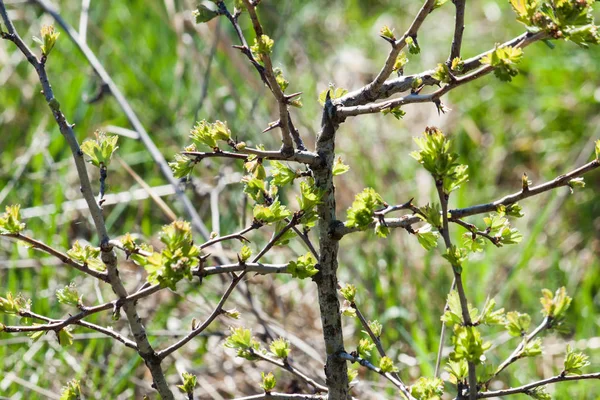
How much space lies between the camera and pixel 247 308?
2254 mm

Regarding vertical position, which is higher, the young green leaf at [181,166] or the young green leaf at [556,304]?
the young green leaf at [181,166]

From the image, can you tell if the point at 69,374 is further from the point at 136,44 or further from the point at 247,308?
the point at 136,44

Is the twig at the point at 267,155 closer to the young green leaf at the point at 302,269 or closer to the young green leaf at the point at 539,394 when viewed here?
the young green leaf at the point at 302,269

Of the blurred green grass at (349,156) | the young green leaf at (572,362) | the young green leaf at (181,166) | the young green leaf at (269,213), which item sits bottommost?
the young green leaf at (572,362)

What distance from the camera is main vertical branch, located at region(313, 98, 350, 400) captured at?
45.9 inches

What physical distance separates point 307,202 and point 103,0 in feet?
11.6

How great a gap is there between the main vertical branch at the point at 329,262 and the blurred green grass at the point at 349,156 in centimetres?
91

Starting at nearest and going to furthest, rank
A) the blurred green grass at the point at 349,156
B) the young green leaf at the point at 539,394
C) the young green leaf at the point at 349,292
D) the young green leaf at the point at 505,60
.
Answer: the young green leaf at the point at 505,60 → the young green leaf at the point at 539,394 → the young green leaf at the point at 349,292 → the blurred green grass at the point at 349,156

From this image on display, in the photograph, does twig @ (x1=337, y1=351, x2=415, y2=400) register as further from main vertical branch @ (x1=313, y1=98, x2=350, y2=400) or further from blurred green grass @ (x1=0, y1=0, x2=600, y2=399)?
blurred green grass @ (x1=0, y1=0, x2=600, y2=399)

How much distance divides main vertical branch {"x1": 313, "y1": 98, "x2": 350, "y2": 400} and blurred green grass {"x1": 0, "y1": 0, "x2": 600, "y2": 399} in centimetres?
91

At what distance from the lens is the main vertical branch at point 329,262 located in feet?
3.83

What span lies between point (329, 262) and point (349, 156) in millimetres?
2219

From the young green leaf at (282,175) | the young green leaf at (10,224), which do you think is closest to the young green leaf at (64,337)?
the young green leaf at (10,224)

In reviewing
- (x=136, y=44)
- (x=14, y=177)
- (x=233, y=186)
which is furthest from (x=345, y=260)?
(x=136, y=44)
